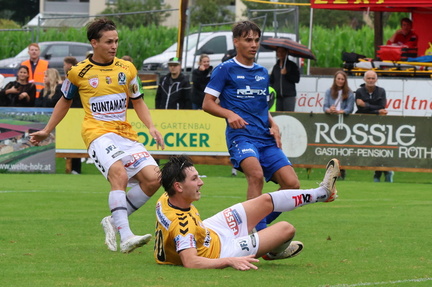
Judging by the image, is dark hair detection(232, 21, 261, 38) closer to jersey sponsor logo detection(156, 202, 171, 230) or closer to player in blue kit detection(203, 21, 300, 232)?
player in blue kit detection(203, 21, 300, 232)

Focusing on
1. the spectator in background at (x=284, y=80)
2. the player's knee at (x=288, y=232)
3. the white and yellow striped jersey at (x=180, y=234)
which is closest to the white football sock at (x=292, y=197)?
the player's knee at (x=288, y=232)

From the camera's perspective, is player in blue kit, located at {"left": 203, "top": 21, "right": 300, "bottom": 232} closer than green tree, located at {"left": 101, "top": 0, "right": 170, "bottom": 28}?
Yes

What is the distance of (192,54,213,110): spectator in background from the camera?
66.1ft

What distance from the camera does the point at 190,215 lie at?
766 cm

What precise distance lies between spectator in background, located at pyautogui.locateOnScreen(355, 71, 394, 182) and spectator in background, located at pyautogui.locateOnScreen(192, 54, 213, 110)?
308cm

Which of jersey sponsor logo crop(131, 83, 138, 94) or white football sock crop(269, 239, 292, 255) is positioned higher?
jersey sponsor logo crop(131, 83, 138, 94)

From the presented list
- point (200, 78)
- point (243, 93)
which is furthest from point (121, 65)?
point (200, 78)

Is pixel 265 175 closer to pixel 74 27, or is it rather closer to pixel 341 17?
pixel 74 27

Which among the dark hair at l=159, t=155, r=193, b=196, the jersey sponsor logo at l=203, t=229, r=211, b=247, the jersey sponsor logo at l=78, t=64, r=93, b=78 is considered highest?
the jersey sponsor logo at l=78, t=64, r=93, b=78

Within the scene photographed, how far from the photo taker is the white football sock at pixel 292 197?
26.4 ft

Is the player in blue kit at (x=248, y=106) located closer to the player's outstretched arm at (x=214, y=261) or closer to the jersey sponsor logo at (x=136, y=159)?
the jersey sponsor logo at (x=136, y=159)

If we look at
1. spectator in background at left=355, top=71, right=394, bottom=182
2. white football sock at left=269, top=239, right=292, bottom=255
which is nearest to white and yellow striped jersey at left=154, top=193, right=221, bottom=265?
white football sock at left=269, top=239, right=292, bottom=255

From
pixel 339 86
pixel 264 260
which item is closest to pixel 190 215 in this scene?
pixel 264 260

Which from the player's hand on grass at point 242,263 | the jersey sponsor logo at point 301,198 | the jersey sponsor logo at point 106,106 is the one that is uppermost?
the jersey sponsor logo at point 106,106
